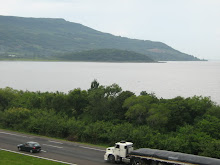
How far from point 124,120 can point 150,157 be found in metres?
23.5

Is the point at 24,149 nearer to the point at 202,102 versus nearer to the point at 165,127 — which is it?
the point at 165,127

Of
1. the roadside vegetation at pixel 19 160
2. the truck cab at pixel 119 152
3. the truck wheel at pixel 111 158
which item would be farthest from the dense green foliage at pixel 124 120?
the roadside vegetation at pixel 19 160

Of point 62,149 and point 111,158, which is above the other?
point 111,158

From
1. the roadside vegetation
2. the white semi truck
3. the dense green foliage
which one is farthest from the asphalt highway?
the dense green foliage

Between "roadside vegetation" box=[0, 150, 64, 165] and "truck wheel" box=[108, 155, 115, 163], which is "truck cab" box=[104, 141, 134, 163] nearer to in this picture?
"truck wheel" box=[108, 155, 115, 163]

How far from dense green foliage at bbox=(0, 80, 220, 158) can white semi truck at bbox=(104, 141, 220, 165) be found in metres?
7.55

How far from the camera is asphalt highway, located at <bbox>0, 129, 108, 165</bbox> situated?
29.6 metres

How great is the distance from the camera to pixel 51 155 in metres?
31.2

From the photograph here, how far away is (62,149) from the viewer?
34.1 meters

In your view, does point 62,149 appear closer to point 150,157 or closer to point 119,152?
point 119,152

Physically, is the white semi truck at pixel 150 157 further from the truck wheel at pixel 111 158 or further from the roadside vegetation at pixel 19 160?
the roadside vegetation at pixel 19 160

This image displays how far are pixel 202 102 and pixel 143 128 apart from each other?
46.0 ft

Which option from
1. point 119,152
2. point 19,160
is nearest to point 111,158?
point 119,152

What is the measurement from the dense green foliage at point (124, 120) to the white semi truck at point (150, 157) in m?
7.55
